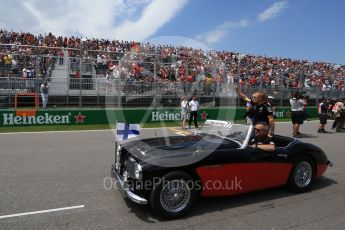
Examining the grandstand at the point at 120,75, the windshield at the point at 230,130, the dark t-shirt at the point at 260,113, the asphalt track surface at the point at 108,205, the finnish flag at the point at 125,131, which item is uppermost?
the grandstand at the point at 120,75

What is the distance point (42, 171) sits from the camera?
287 inches

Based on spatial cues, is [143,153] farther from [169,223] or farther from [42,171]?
[42,171]

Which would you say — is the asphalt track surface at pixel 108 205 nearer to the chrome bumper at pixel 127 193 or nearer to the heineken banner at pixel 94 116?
the chrome bumper at pixel 127 193

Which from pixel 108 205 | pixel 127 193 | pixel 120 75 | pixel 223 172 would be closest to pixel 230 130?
pixel 223 172

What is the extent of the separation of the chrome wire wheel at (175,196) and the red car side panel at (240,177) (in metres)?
0.28

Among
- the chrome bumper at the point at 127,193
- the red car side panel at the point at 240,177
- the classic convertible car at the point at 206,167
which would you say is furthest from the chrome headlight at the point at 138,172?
the red car side panel at the point at 240,177

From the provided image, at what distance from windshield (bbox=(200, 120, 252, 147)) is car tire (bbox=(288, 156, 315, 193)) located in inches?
40.0

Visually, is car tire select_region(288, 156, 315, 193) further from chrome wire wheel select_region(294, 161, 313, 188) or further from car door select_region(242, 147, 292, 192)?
car door select_region(242, 147, 292, 192)

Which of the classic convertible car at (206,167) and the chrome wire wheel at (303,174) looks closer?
the classic convertible car at (206,167)

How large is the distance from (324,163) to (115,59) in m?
13.8

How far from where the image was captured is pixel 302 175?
6.18 metres

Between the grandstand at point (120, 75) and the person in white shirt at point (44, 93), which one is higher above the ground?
the grandstand at point (120, 75)

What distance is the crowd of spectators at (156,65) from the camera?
16.7m

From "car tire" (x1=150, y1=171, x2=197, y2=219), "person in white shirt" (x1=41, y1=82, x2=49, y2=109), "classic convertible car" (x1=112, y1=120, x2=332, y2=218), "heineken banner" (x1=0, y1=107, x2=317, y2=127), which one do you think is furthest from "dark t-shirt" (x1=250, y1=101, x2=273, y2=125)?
"person in white shirt" (x1=41, y1=82, x2=49, y2=109)
